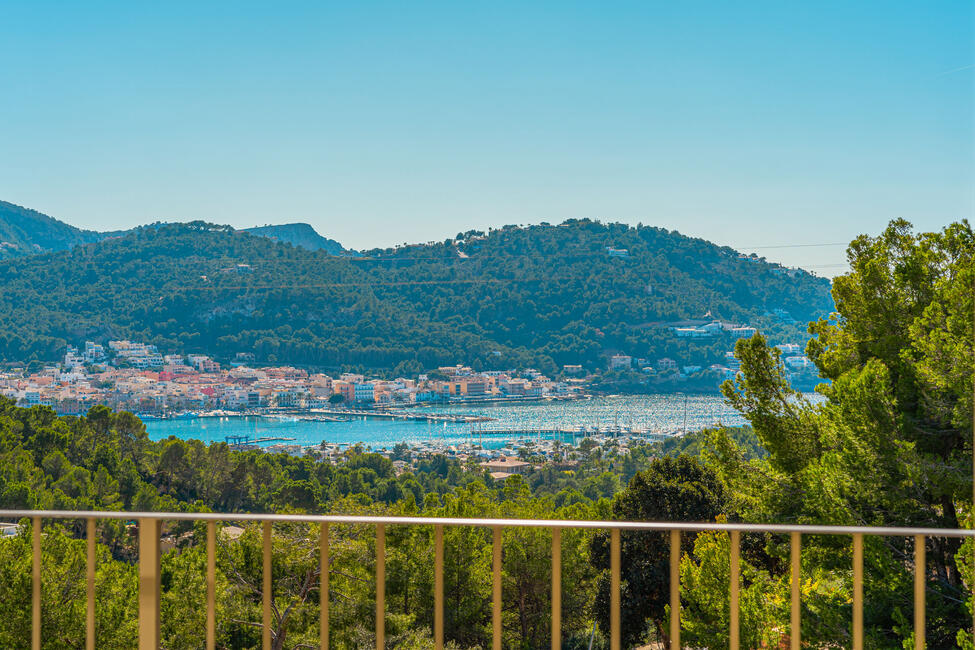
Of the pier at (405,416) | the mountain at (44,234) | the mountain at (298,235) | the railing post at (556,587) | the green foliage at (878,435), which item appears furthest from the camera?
the mountain at (298,235)

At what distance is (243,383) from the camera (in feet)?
172

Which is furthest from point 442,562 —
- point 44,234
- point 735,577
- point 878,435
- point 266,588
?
point 44,234

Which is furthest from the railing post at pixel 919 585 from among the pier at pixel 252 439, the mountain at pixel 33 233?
the mountain at pixel 33 233

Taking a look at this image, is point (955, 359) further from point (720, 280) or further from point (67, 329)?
point (67, 329)

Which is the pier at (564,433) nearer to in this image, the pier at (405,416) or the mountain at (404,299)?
the pier at (405,416)

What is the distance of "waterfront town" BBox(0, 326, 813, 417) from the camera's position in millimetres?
46000

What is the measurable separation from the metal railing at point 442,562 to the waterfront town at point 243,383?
44.2 meters

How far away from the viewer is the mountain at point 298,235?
66.1 metres

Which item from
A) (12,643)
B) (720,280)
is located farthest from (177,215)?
(12,643)

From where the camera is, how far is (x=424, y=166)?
161 ft

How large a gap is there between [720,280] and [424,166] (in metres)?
21.4

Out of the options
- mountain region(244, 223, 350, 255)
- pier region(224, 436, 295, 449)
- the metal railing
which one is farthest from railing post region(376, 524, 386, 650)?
mountain region(244, 223, 350, 255)

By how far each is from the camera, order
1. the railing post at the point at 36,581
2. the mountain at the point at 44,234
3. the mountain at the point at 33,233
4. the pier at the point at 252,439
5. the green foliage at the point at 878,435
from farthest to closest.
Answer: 1. the mountain at the point at 33,233
2. the mountain at the point at 44,234
3. the pier at the point at 252,439
4. the green foliage at the point at 878,435
5. the railing post at the point at 36,581

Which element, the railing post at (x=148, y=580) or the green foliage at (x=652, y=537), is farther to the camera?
the green foliage at (x=652, y=537)
